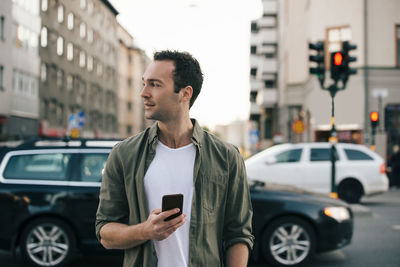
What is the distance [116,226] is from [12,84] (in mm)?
35435

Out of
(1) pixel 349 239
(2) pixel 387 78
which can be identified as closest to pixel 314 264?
(1) pixel 349 239

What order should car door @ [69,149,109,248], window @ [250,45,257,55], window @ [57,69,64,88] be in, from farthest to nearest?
1. window @ [250,45,257,55]
2. window @ [57,69,64,88]
3. car door @ [69,149,109,248]

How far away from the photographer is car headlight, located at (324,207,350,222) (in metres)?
7.06

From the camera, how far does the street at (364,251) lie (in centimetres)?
725

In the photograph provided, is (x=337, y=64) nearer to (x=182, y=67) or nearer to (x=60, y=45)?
(x=182, y=67)

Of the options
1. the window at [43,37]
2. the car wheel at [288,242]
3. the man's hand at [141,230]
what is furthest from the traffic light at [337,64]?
the window at [43,37]

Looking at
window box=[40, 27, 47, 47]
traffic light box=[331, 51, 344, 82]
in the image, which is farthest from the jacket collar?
window box=[40, 27, 47, 47]

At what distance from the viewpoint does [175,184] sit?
2365mm

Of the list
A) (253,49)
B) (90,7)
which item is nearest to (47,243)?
(90,7)

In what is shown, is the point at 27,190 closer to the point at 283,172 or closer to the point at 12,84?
the point at 283,172

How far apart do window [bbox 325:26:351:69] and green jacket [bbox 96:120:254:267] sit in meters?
24.0

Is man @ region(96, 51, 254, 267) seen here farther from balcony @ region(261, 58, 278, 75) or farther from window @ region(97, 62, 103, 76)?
window @ region(97, 62, 103, 76)

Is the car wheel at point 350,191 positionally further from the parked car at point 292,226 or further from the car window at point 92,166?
the car window at point 92,166

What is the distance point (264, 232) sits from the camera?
22.6ft
